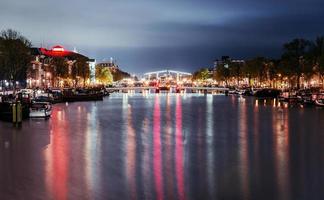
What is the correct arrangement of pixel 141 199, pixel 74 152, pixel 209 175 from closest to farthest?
pixel 141 199 → pixel 209 175 → pixel 74 152

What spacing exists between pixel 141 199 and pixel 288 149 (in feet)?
58.4

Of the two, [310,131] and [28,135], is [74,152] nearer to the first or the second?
[28,135]

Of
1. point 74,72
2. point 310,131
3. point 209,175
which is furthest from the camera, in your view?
point 74,72

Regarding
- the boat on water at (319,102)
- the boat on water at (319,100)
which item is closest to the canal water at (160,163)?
the boat on water at (319,102)

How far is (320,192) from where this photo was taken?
74.7 feet

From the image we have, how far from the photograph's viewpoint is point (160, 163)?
30359 mm

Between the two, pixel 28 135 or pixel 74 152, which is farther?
pixel 28 135

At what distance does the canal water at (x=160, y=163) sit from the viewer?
23047 millimetres

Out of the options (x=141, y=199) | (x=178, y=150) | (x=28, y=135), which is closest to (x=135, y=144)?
(x=178, y=150)

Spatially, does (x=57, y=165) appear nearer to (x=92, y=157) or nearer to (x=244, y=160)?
A: (x=92, y=157)

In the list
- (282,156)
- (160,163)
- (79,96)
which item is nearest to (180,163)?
(160,163)

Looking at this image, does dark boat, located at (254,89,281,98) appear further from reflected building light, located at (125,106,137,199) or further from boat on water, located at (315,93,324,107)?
reflected building light, located at (125,106,137,199)

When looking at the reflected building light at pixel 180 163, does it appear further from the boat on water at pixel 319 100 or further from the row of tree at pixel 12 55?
the row of tree at pixel 12 55

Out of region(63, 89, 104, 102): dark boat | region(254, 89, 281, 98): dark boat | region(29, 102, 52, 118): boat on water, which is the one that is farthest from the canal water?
region(254, 89, 281, 98): dark boat
